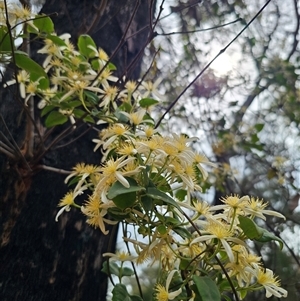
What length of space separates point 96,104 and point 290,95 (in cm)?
143

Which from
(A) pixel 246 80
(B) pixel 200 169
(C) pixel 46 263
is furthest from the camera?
(A) pixel 246 80

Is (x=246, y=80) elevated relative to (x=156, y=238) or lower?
elevated

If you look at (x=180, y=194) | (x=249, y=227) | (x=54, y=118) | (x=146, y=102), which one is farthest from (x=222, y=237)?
(x=54, y=118)

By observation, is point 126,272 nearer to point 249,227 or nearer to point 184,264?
point 184,264

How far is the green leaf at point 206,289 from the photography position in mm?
487

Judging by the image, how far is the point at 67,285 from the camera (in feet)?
2.97

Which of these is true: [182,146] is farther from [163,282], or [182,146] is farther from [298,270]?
[298,270]

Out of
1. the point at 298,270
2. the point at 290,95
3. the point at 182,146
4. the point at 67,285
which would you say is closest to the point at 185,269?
the point at 182,146

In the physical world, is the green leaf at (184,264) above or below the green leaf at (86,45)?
below

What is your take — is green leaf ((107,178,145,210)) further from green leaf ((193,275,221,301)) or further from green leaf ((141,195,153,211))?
green leaf ((193,275,221,301))

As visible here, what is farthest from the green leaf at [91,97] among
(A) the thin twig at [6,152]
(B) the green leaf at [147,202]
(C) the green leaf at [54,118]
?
(B) the green leaf at [147,202]

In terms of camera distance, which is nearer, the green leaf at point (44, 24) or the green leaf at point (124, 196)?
the green leaf at point (124, 196)

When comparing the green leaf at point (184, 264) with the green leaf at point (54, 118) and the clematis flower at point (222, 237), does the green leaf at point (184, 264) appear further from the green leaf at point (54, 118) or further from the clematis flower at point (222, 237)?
the green leaf at point (54, 118)

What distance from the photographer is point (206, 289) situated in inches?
19.6
